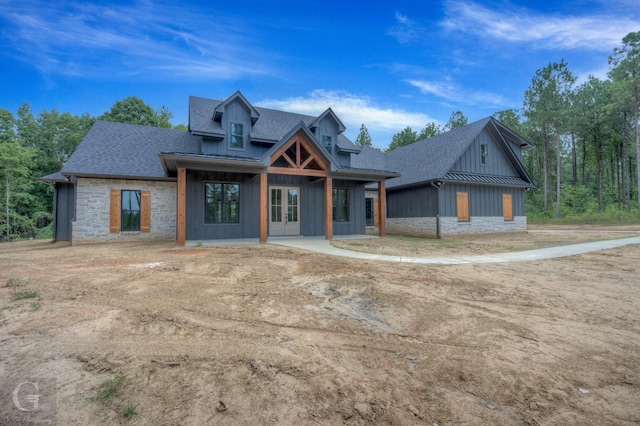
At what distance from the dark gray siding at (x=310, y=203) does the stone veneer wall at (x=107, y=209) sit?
5485 mm

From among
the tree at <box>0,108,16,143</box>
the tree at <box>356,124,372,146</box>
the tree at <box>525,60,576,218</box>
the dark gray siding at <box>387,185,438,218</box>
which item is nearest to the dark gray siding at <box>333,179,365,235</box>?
the dark gray siding at <box>387,185,438,218</box>

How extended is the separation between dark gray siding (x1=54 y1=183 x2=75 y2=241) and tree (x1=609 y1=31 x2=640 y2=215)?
36840mm

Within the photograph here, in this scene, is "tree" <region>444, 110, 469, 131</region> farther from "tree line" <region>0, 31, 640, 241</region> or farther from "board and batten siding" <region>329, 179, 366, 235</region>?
"board and batten siding" <region>329, 179, 366, 235</region>

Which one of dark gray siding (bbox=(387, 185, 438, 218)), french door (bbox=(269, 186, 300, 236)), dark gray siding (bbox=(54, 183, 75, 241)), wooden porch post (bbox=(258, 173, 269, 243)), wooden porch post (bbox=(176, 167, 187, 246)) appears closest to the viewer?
wooden porch post (bbox=(176, 167, 187, 246))

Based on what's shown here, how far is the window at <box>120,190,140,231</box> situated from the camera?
41.2 feet

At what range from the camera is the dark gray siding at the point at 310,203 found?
13609mm

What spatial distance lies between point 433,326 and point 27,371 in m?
3.93

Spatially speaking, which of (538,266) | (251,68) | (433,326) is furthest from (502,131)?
(433,326)

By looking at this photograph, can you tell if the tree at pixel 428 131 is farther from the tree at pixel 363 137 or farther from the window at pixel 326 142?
the window at pixel 326 142

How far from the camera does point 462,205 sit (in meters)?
16.1

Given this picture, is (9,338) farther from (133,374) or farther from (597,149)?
(597,149)

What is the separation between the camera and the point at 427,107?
82.7 feet

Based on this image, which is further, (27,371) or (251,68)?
(251,68)

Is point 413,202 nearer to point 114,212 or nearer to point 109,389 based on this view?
point 114,212
